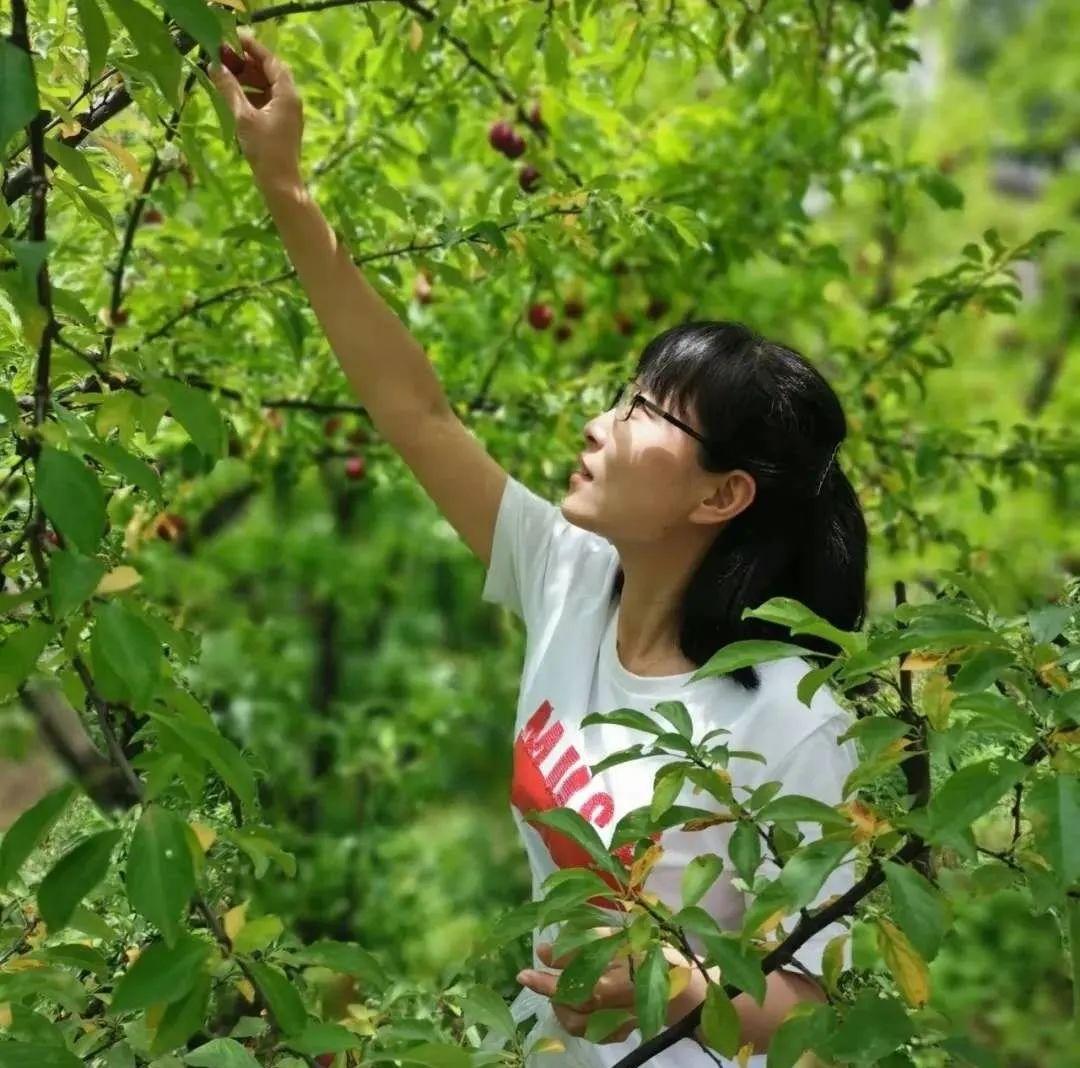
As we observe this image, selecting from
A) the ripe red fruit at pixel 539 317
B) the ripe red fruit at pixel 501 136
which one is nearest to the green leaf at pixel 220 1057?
the ripe red fruit at pixel 501 136

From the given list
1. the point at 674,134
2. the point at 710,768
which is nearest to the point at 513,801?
the point at 710,768

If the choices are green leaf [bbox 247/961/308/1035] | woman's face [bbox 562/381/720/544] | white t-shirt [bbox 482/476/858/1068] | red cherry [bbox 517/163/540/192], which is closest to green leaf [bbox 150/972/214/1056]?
green leaf [bbox 247/961/308/1035]

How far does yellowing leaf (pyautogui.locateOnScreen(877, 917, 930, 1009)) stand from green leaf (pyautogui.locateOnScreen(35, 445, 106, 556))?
0.58 meters

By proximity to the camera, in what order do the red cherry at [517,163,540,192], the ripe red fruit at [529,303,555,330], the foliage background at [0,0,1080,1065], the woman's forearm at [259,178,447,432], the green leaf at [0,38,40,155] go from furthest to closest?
the ripe red fruit at [529,303,555,330], the red cherry at [517,163,540,192], the foliage background at [0,0,1080,1065], the woman's forearm at [259,178,447,432], the green leaf at [0,38,40,155]

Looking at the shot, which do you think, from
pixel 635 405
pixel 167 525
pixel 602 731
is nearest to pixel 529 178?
pixel 167 525

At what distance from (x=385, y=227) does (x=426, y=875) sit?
7.12 feet

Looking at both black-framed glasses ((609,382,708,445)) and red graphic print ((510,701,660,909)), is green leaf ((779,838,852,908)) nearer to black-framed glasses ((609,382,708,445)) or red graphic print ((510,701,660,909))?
red graphic print ((510,701,660,909))

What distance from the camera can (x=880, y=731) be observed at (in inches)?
33.9

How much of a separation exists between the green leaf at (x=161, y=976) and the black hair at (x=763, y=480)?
0.78 m

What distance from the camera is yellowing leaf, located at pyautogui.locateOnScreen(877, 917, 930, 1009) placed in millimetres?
927

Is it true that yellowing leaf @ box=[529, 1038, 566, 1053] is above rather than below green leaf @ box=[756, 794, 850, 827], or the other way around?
below

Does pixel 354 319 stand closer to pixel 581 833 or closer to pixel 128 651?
pixel 581 833

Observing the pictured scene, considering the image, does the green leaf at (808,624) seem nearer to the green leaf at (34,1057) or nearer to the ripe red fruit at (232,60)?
the green leaf at (34,1057)

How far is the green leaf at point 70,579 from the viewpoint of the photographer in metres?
0.73
